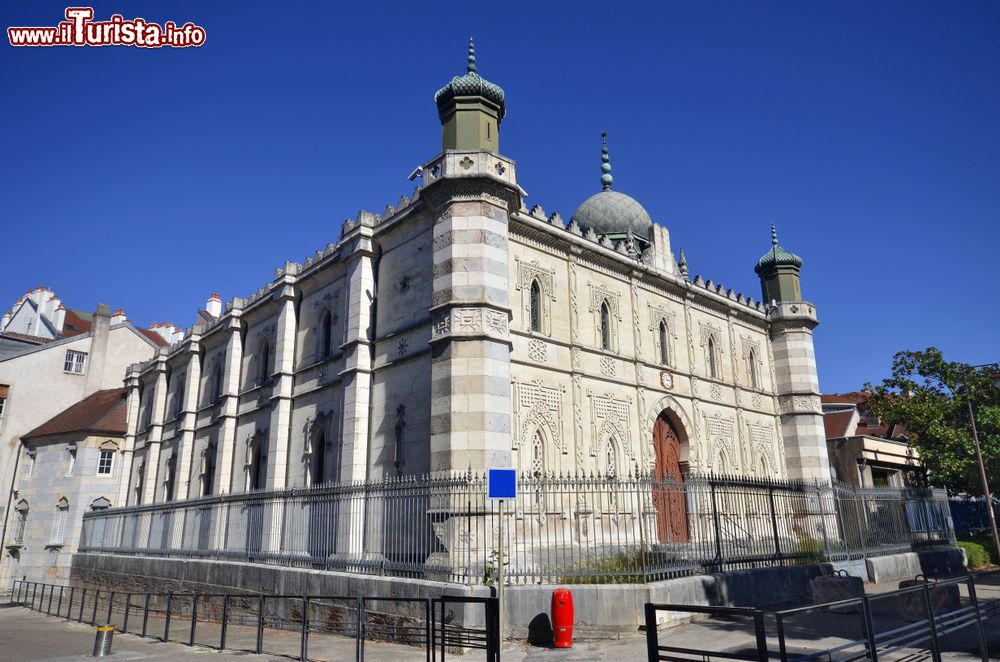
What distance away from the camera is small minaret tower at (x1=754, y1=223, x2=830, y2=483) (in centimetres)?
2586

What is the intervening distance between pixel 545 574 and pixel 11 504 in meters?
32.2

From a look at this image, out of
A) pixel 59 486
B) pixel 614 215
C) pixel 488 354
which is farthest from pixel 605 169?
pixel 59 486

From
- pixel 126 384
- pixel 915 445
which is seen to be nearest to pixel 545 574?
pixel 915 445

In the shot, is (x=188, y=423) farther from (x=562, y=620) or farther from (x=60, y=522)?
(x=562, y=620)

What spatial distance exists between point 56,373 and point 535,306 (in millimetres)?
29677

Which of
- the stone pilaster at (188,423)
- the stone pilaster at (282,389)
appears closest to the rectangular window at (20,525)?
the stone pilaster at (188,423)

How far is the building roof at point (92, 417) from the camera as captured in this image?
106 feet

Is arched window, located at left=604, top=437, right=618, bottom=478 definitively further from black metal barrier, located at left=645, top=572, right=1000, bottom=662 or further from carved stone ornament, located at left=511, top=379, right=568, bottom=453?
black metal barrier, located at left=645, top=572, right=1000, bottom=662

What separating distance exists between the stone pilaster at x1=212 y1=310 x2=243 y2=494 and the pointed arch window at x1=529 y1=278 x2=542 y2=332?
42.0 feet

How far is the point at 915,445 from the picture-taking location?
2519 centimetres

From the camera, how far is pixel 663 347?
22.6 metres

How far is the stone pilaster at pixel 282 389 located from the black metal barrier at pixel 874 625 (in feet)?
55.9

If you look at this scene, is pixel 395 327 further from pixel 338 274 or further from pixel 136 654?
pixel 136 654

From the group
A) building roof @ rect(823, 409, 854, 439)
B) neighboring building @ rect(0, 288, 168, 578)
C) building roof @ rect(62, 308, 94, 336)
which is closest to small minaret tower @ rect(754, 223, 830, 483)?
building roof @ rect(823, 409, 854, 439)
